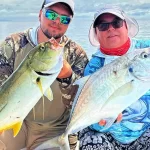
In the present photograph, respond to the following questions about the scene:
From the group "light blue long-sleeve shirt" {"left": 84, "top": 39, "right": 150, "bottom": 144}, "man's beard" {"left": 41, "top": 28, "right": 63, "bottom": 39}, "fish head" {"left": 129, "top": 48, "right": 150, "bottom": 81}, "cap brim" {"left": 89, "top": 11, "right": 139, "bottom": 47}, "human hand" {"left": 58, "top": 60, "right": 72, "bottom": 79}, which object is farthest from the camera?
"man's beard" {"left": 41, "top": 28, "right": 63, "bottom": 39}

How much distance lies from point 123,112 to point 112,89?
0.69 meters

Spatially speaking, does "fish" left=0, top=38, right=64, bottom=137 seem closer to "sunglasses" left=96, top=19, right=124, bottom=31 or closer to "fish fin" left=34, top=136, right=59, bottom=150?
"fish fin" left=34, top=136, right=59, bottom=150

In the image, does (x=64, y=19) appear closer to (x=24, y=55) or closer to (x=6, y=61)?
(x=24, y=55)

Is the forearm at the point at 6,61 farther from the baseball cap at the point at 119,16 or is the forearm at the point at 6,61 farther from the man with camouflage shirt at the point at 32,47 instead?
the baseball cap at the point at 119,16

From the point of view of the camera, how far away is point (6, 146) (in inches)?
150

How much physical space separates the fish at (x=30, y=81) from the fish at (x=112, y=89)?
12.3 inches

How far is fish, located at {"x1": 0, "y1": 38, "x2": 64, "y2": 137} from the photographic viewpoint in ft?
8.36

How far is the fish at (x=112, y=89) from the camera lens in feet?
8.72

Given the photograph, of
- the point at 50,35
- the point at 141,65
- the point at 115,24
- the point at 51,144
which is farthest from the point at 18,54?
the point at 141,65

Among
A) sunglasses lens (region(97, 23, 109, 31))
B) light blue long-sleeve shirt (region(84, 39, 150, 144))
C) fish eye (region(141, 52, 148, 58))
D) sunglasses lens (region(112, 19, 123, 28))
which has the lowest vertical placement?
light blue long-sleeve shirt (region(84, 39, 150, 144))

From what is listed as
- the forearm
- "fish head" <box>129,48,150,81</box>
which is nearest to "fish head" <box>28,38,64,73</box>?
"fish head" <box>129,48,150,81</box>

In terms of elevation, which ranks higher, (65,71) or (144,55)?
(144,55)

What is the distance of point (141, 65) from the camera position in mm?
2695

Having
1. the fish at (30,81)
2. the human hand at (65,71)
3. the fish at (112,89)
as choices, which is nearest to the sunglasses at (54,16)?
the human hand at (65,71)
